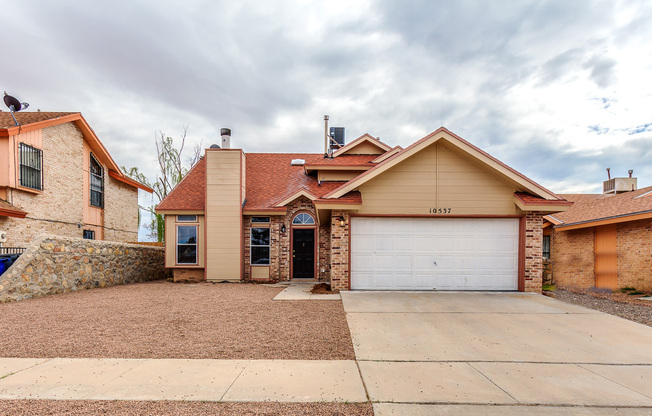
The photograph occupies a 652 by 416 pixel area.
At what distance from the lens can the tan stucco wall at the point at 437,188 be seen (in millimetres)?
9781

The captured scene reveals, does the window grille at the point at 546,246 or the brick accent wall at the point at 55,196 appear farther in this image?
the window grille at the point at 546,246

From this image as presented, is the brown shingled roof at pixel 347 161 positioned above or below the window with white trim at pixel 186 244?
above

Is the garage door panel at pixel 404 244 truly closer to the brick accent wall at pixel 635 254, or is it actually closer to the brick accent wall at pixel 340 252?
the brick accent wall at pixel 340 252

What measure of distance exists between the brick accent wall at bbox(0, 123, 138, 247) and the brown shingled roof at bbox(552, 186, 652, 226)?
2243 cm

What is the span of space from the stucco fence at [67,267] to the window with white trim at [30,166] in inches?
178

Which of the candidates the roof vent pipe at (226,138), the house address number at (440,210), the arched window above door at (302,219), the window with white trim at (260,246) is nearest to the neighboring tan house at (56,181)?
the roof vent pipe at (226,138)

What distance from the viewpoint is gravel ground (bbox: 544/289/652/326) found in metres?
7.43

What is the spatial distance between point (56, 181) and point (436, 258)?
1664 cm

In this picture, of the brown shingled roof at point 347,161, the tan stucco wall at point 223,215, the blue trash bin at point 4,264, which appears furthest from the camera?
the brown shingled roof at point 347,161

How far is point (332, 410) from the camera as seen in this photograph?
3.21 metres

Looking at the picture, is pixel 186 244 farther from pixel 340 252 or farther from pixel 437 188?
pixel 437 188

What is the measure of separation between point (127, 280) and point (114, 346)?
922cm

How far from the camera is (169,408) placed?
127 inches

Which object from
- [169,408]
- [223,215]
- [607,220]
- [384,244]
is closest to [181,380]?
[169,408]
